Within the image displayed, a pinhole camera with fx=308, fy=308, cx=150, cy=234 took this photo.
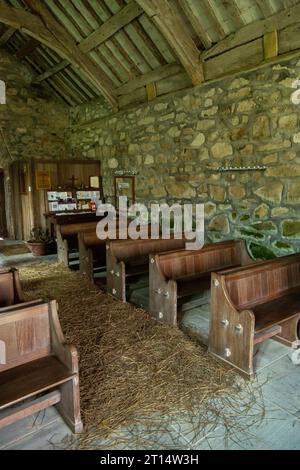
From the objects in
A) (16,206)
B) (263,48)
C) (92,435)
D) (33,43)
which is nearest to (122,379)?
(92,435)

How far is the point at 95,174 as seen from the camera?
21.4ft

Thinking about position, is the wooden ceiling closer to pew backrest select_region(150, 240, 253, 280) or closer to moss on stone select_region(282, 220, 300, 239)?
moss on stone select_region(282, 220, 300, 239)

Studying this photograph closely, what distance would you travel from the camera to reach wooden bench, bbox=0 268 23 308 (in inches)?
87.3

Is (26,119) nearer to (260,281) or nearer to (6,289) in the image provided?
(6,289)

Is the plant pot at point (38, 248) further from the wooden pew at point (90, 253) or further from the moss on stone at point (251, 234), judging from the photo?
the moss on stone at point (251, 234)

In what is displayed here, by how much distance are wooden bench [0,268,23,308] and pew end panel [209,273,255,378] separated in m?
1.43

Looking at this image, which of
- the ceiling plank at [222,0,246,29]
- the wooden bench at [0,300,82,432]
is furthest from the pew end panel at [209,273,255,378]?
the ceiling plank at [222,0,246,29]

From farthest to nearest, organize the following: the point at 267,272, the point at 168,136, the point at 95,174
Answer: the point at 95,174 < the point at 168,136 < the point at 267,272

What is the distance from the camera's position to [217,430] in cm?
165

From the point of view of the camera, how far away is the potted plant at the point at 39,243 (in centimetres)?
555

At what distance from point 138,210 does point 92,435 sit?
4.25 metres

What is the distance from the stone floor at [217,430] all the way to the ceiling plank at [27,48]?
6.60 m

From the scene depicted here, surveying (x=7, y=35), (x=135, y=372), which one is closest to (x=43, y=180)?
(x=7, y=35)
